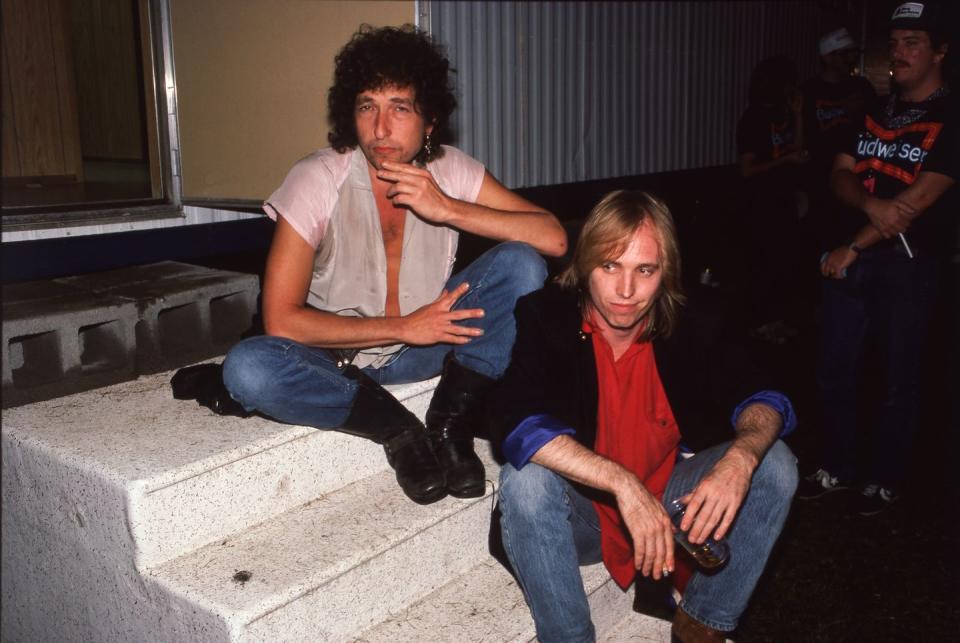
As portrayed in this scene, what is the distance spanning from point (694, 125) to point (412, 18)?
12.6 ft

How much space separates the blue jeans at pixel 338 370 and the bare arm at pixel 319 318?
0.17ft

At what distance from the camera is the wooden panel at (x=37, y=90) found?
5480 millimetres

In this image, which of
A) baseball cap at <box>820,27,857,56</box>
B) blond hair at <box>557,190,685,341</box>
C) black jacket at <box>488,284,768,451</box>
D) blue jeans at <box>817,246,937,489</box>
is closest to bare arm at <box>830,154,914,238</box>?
blue jeans at <box>817,246,937,489</box>

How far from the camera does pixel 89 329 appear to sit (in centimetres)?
310

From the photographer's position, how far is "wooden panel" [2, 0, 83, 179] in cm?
548

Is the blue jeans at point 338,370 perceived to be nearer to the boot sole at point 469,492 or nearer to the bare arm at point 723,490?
the boot sole at point 469,492

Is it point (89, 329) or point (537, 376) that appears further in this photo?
point (89, 329)

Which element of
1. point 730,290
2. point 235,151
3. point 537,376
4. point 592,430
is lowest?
point 730,290

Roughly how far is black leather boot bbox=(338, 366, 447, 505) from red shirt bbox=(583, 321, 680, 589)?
55cm

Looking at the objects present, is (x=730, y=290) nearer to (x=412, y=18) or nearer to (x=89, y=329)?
(x=412, y=18)

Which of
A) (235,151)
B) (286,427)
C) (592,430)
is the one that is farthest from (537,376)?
(235,151)

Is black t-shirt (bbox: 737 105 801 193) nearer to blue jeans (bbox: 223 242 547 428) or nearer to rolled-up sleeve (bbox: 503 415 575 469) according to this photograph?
blue jeans (bbox: 223 242 547 428)

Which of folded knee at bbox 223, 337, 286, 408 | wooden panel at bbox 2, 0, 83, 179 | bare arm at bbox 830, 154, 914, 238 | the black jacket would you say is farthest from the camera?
wooden panel at bbox 2, 0, 83, 179

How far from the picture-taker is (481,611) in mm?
2354
